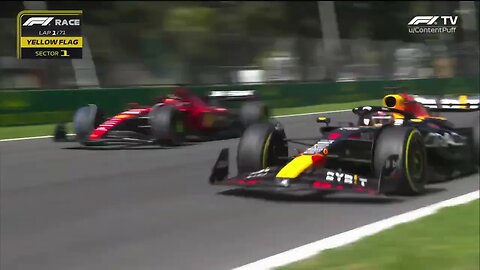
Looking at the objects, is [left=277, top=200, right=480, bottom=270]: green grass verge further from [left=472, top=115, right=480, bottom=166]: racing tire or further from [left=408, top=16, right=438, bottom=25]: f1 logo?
[left=408, top=16, right=438, bottom=25]: f1 logo

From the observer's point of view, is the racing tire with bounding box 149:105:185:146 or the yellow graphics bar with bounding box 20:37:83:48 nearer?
the yellow graphics bar with bounding box 20:37:83:48

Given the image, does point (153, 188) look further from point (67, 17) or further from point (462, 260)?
point (67, 17)

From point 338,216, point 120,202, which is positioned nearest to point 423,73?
point 338,216

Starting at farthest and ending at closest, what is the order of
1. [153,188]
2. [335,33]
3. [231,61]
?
[153,188]
[231,61]
[335,33]

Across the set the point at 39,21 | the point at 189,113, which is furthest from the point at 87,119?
the point at 189,113

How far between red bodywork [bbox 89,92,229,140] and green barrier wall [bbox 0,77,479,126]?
199 mm

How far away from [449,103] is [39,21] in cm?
185

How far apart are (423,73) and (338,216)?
9.29 ft

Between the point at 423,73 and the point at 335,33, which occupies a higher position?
the point at 335,33

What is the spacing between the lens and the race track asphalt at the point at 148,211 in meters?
4.32

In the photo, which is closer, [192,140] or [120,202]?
[120,202]

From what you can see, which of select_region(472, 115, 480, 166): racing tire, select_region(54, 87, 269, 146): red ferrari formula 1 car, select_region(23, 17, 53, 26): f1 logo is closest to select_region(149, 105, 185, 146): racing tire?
select_region(54, 87, 269, 146): red ferrari formula 1 car

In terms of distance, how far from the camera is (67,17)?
2.71m

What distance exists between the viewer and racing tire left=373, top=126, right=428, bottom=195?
5.46 meters
